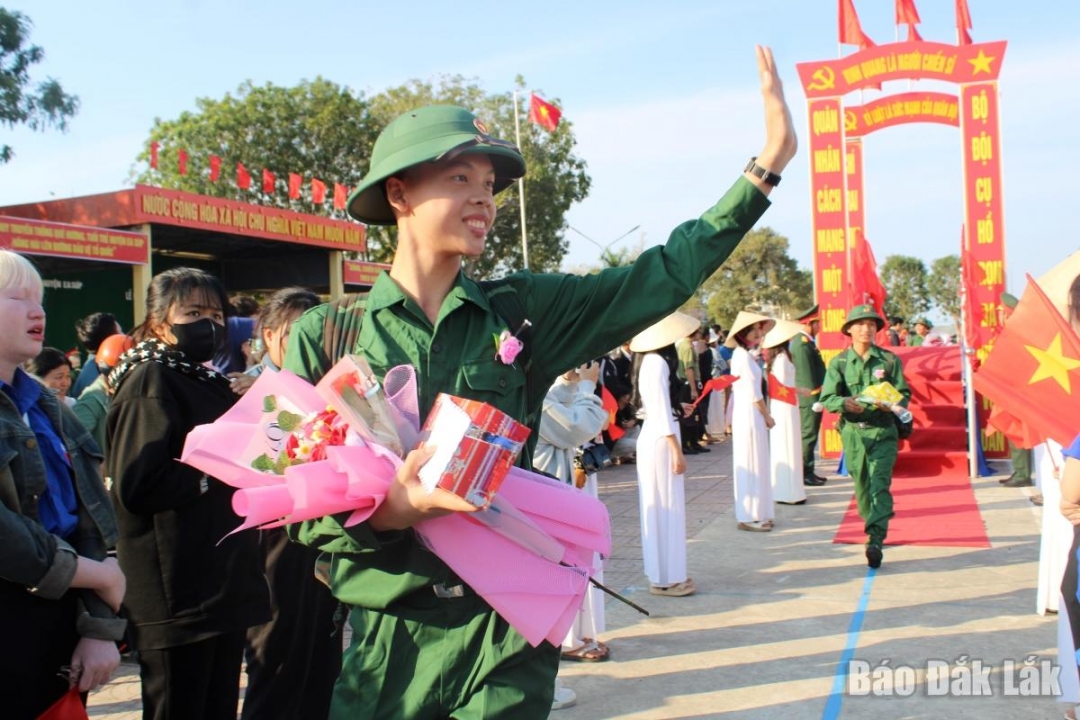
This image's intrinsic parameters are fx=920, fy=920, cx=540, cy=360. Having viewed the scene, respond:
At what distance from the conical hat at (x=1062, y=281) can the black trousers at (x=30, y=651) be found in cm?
344

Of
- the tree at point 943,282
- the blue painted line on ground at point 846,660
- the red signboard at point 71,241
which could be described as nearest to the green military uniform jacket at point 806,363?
the blue painted line on ground at point 846,660

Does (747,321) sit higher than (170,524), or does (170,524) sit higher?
(747,321)

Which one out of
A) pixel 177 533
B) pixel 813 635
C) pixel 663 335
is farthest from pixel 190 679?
pixel 663 335

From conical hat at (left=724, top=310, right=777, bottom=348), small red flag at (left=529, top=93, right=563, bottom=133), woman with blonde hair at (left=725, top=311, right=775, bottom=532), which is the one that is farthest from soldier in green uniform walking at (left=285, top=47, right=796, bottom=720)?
small red flag at (left=529, top=93, right=563, bottom=133)

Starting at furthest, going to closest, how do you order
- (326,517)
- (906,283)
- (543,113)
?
(906,283) → (543,113) → (326,517)

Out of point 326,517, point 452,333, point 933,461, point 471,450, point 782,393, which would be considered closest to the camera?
point 471,450

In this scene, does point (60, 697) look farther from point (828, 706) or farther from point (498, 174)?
point (828, 706)

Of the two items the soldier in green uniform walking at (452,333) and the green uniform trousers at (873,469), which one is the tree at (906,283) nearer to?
the green uniform trousers at (873,469)

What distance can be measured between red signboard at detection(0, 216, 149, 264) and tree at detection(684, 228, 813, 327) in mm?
33111

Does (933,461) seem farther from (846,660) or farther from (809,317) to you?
(846,660)

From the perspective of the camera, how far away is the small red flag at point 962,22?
12836mm

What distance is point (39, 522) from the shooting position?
241 centimetres

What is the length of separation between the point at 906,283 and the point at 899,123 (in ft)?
192

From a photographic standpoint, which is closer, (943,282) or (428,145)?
(428,145)
